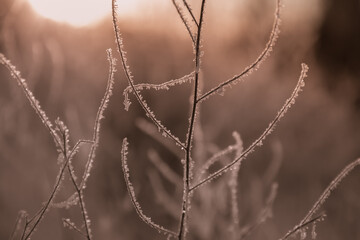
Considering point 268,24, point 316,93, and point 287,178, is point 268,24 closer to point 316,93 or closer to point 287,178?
point 316,93

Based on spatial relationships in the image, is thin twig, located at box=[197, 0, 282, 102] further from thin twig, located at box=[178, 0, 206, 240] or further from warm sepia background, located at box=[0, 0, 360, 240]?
warm sepia background, located at box=[0, 0, 360, 240]

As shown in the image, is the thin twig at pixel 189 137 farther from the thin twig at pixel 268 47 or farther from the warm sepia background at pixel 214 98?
the warm sepia background at pixel 214 98

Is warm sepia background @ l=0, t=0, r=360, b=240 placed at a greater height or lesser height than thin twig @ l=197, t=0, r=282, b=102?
greater

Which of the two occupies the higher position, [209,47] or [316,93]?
[209,47]

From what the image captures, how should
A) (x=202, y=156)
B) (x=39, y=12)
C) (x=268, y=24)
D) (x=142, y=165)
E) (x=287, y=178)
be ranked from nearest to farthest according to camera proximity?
(x=202, y=156) → (x=39, y=12) → (x=142, y=165) → (x=287, y=178) → (x=268, y=24)

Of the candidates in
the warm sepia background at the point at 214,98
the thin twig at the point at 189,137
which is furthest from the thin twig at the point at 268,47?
the warm sepia background at the point at 214,98

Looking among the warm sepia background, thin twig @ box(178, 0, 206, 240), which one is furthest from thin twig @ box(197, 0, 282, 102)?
the warm sepia background

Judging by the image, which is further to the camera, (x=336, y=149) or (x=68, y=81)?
(x=68, y=81)

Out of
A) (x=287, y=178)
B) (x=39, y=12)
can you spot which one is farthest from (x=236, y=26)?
(x=39, y=12)
